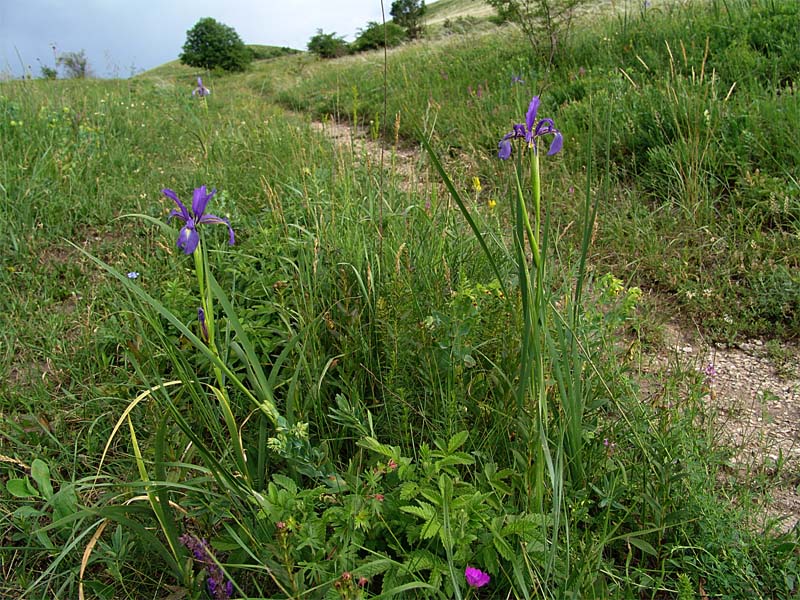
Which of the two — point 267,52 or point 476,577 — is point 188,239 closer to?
point 476,577

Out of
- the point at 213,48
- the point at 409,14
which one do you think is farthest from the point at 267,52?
the point at 409,14

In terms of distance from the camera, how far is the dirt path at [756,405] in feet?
6.00

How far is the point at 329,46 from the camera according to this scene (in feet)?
53.7

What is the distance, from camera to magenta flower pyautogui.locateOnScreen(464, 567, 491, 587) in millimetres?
1343

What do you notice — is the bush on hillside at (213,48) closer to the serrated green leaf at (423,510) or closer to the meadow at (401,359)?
the meadow at (401,359)

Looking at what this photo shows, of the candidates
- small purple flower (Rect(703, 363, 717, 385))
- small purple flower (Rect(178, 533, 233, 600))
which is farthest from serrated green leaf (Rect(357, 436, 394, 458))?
small purple flower (Rect(703, 363, 717, 385))

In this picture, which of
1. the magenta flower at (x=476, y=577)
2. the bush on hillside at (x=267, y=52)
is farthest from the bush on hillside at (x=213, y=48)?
the magenta flower at (x=476, y=577)

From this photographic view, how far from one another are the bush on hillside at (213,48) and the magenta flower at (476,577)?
2486 cm

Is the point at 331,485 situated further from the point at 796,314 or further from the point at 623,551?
the point at 796,314

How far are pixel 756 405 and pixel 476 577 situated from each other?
159cm

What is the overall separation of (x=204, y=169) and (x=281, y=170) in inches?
25.0

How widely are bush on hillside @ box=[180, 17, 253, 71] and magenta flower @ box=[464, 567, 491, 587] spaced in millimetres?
24865

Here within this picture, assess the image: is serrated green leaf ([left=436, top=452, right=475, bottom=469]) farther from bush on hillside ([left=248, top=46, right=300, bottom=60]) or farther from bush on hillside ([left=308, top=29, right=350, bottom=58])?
bush on hillside ([left=248, top=46, right=300, bottom=60])

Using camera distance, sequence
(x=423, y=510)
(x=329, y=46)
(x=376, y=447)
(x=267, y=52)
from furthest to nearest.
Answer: (x=267, y=52) < (x=329, y=46) < (x=376, y=447) < (x=423, y=510)
